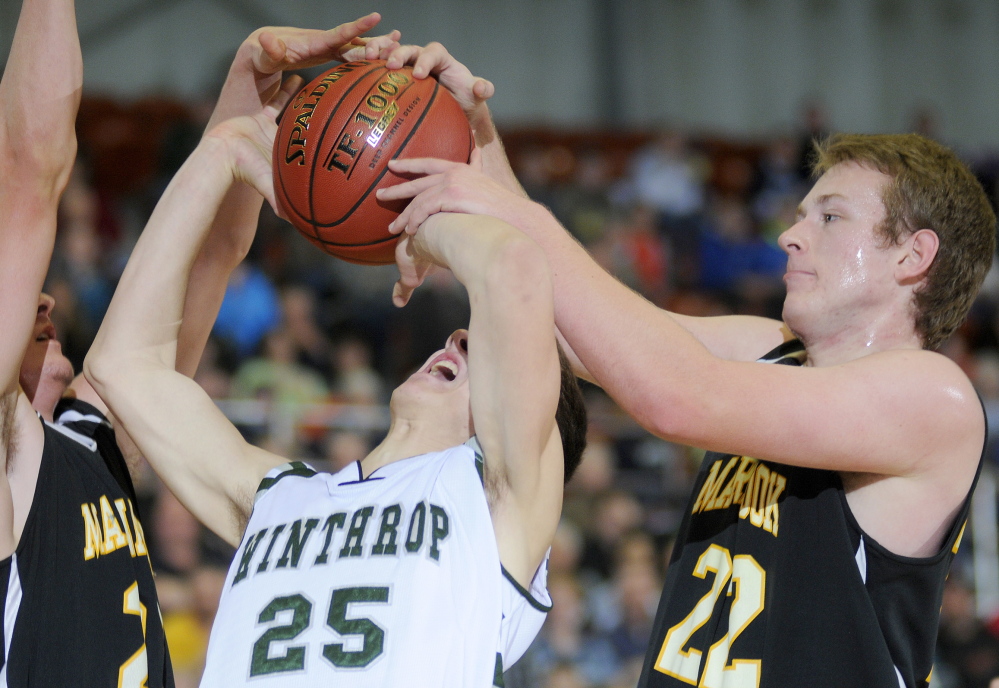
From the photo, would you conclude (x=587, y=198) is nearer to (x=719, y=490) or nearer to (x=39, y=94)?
(x=719, y=490)

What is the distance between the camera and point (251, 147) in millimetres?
3021

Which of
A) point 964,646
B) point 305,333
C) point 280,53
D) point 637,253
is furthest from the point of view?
point 637,253

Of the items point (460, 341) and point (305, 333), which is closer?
point (460, 341)

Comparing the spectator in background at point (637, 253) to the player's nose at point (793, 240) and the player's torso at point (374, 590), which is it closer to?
the player's nose at point (793, 240)

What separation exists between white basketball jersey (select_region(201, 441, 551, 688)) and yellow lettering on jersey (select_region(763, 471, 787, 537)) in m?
0.59

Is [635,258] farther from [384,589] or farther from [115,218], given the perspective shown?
[384,589]

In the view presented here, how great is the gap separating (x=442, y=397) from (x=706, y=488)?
795mm

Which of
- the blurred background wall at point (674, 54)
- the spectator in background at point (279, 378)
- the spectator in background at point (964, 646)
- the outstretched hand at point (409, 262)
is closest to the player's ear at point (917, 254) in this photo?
the outstretched hand at point (409, 262)

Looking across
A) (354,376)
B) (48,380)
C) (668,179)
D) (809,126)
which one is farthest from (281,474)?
(809,126)

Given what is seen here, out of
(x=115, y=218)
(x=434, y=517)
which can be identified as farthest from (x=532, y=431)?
(x=115, y=218)

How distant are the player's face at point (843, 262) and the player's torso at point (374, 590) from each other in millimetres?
961

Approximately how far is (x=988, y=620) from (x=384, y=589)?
610 centimetres

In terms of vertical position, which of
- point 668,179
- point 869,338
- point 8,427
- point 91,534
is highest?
point 668,179

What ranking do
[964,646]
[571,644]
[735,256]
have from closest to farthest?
[571,644] → [964,646] → [735,256]
